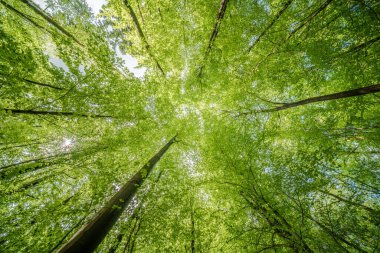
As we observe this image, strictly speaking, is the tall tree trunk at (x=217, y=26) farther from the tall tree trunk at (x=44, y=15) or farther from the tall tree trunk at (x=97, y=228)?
the tall tree trunk at (x=44, y=15)

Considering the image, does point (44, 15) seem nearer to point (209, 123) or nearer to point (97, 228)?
point (209, 123)

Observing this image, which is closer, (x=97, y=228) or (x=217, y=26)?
(x=97, y=228)

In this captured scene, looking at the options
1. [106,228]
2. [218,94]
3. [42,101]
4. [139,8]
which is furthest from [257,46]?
[42,101]

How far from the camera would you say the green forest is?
3.75m

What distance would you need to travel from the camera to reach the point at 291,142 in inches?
328

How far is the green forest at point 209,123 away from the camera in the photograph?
3746 mm

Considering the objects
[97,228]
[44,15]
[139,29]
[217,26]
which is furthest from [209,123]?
[44,15]

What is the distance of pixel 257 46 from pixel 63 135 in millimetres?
10425

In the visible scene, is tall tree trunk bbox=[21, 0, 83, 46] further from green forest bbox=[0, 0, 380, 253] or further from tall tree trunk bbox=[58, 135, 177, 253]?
tall tree trunk bbox=[58, 135, 177, 253]

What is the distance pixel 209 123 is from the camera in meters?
8.27

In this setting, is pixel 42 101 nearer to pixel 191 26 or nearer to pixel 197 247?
pixel 191 26

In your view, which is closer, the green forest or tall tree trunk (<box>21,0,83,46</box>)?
the green forest

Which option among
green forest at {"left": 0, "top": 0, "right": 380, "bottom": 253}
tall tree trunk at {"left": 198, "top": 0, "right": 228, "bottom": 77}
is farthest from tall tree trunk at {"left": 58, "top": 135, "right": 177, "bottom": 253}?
tall tree trunk at {"left": 198, "top": 0, "right": 228, "bottom": 77}

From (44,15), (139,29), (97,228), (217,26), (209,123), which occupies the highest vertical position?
(44,15)
